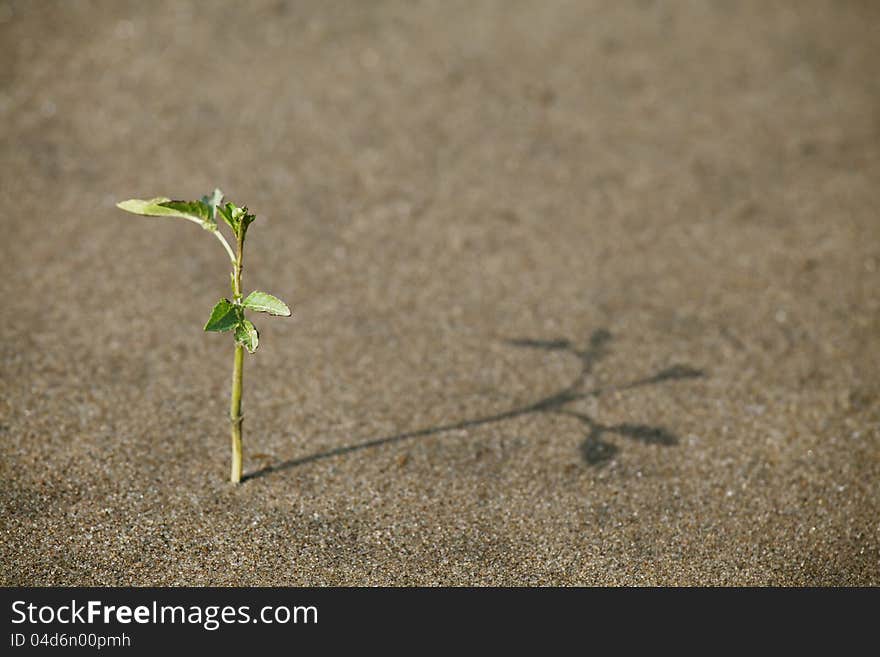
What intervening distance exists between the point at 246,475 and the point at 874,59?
3.80 m

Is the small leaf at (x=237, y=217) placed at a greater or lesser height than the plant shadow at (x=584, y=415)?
greater

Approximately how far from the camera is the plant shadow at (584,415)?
258 centimetres

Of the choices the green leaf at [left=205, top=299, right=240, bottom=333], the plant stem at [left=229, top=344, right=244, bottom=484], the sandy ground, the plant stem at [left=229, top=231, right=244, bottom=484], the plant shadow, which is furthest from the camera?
the plant shadow

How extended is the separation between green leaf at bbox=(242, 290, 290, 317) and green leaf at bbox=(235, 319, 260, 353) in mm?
44

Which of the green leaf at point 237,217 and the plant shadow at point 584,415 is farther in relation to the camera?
the plant shadow at point 584,415

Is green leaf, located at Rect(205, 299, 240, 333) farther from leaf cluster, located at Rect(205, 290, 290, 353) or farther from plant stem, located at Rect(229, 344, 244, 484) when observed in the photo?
plant stem, located at Rect(229, 344, 244, 484)

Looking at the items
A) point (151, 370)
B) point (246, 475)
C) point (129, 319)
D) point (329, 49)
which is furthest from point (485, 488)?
point (329, 49)

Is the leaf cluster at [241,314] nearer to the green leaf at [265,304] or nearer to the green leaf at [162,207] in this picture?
the green leaf at [265,304]

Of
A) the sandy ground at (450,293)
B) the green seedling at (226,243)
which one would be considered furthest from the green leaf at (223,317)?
the sandy ground at (450,293)

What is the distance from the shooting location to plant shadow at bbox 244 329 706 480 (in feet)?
8.46

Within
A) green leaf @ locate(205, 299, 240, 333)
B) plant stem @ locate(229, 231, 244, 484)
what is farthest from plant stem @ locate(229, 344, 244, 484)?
green leaf @ locate(205, 299, 240, 333)

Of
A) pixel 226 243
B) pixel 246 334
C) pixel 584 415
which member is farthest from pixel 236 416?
pixel 584 415

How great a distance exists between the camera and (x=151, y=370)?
2764 millimetres

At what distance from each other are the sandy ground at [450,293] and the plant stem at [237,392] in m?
0.08
